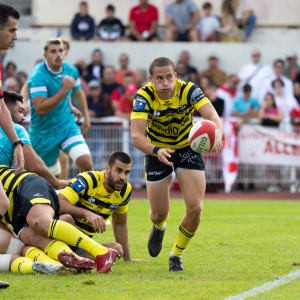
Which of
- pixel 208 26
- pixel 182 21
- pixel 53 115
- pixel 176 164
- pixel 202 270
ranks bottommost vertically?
pixel 202 270

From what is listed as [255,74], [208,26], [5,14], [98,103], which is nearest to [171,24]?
[208,26]

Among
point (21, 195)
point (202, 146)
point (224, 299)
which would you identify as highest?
point (202, 146)

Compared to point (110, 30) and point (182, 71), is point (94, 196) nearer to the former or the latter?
point (182, 71)

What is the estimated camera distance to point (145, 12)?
55.0 feet

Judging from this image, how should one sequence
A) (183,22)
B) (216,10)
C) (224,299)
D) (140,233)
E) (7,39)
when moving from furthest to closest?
(216,10)
(183,22)
(140,233)
(7,39)
(224,299)

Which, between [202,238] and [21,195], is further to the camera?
[202,238]

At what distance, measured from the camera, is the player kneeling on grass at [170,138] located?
5.45 meters

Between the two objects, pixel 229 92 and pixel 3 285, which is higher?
pixel 229 92

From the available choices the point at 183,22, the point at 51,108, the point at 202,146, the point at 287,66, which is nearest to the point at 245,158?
the point at 287,66

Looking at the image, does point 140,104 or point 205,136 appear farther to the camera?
point 140,104

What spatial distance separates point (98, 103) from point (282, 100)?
190 inches

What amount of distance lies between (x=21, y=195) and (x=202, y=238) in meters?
2.97

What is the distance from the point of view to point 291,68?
1583 centimetres

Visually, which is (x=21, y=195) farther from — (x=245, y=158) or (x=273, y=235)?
(x=245, y=158)
